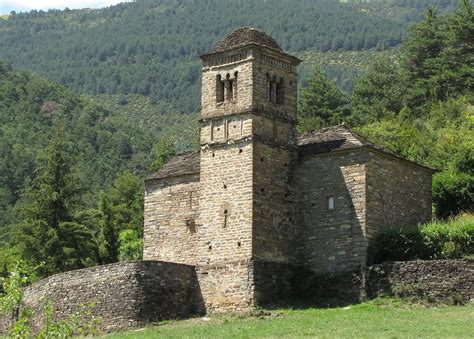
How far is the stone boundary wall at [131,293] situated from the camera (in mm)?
39438

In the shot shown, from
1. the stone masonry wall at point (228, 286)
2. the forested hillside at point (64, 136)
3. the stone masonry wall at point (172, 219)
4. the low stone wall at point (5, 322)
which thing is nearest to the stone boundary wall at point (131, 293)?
the stone masonry wall at point (228, 286)

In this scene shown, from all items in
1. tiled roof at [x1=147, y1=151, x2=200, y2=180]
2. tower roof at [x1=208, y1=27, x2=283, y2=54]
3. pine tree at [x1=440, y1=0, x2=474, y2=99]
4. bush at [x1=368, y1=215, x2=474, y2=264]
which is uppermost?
pine tree at [x1=440, y1=0, x2=474, y2=99]

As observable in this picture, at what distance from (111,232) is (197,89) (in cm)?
11334

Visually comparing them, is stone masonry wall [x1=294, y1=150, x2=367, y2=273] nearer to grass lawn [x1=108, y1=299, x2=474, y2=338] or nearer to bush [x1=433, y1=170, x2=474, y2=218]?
grass lawn [x1=108, y1=299, x2=474, y2=338]

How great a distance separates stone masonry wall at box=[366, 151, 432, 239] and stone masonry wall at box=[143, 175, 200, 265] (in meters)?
7.88

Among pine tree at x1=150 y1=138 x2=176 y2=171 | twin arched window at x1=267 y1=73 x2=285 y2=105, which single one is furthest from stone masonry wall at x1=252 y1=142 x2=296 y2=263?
pine tree at x1=150 y1=138 x2=176 y2=171

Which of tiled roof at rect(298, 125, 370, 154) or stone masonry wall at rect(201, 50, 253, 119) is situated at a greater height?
stone masonry wall at rect(201, 50, 253, 119)

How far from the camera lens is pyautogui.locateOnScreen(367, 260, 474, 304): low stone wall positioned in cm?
3716

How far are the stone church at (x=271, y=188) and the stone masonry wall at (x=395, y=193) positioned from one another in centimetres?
4

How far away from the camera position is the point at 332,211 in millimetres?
41094

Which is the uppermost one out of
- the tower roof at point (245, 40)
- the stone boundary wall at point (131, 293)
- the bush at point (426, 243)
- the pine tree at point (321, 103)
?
the pine tree at point (321, 103)

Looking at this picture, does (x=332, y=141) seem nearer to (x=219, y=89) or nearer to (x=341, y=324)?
(x=219, y=89)

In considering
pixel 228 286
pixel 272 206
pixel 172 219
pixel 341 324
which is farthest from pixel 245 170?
pixel 341 324

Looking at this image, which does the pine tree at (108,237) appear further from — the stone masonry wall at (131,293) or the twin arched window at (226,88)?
the twin arched window at (226,88)
